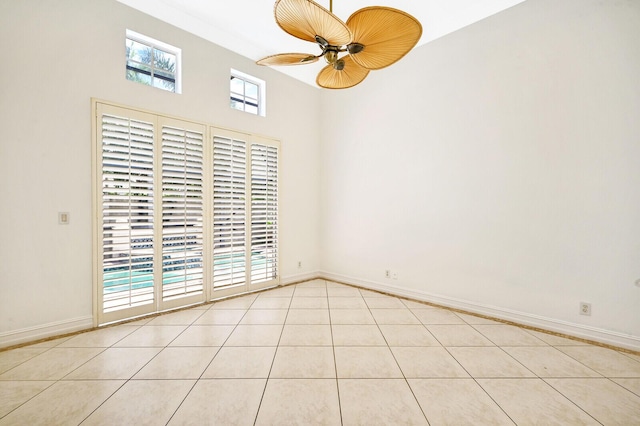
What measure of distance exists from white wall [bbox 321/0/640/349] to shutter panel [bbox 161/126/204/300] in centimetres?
230

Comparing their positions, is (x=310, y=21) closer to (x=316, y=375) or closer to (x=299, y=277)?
(x=316, y=375)

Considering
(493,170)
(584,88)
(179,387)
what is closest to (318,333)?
(179,387)

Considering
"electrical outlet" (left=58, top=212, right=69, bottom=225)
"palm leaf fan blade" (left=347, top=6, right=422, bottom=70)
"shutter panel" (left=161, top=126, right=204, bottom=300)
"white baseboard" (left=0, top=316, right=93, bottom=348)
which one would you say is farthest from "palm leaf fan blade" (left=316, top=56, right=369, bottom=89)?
"white baseboard" (left=0, top=316, right=93, bottom=348)

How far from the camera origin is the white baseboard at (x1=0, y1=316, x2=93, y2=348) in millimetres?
2281

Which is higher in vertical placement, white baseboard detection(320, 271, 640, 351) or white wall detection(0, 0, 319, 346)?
white wall detection(0, 0, 319, 346)

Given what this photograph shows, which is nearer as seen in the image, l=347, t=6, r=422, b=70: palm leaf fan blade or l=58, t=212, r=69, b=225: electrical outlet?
l=347, t=6, r=422, b=70: palm leaf fan blade

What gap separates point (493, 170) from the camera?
9.78 ft

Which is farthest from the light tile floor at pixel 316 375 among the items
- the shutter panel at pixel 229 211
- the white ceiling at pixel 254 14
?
the white ceiling at pixel 254 14

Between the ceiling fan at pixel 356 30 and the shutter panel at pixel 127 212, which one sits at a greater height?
the ceiling fan at pixel 356 30

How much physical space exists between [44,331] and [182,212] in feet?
5.03

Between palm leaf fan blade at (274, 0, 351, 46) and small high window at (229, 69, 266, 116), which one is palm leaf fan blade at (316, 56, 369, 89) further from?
small high window at (229, 69, 266, 116)

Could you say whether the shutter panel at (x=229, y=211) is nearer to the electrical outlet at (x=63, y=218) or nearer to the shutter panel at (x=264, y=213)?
the shutter panel at (x=264, y=213)

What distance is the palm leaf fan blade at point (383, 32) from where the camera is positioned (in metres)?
1.57

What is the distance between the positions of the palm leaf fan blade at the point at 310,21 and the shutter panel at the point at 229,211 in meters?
2.11
